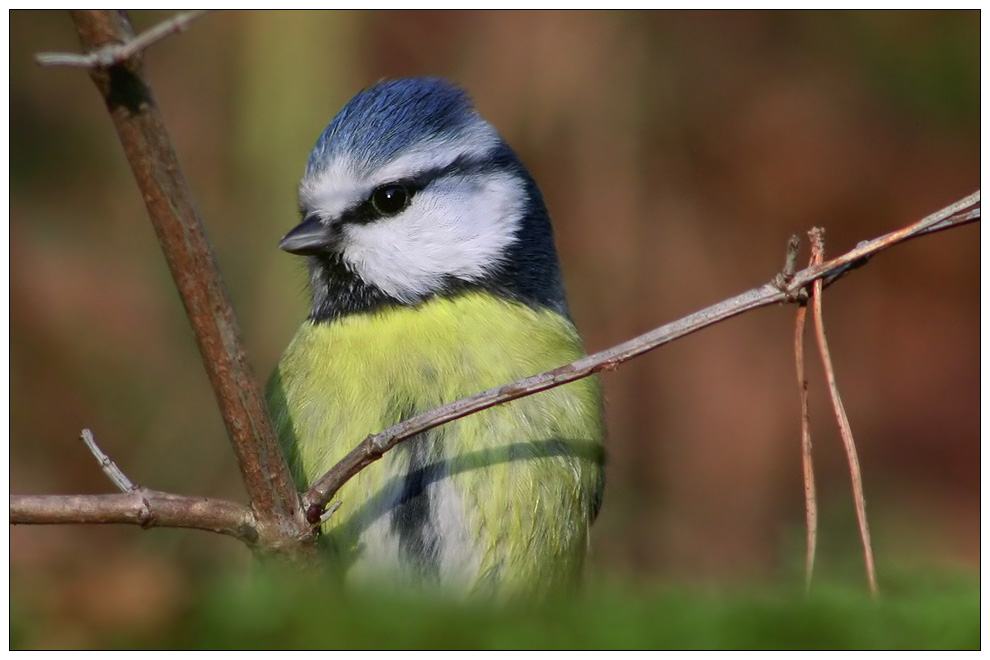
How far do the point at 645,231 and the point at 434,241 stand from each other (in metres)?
1.96

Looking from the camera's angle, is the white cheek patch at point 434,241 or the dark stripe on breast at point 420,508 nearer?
the dark stripe on breast at point 420,508

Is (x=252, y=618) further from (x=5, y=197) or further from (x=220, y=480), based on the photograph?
(x=220, y=480)

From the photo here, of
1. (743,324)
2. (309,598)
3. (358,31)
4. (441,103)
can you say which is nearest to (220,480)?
(358,31)

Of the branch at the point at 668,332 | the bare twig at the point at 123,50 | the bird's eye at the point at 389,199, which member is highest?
the bird's eye at the point at 389,199

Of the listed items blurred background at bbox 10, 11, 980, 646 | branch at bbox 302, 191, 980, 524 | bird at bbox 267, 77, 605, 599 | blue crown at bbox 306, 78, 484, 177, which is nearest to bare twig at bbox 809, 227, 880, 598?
branch at bbox 302, 191, 980, 524

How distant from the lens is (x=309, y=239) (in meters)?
1.58

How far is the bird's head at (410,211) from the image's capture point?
5.26 feet

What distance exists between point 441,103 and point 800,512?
2.32 meters

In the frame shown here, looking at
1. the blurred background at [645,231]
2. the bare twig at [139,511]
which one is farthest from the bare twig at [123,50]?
the blurred background at [645,231]

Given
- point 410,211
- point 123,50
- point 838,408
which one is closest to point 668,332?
point 838,408

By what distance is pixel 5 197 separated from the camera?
54.2 inches

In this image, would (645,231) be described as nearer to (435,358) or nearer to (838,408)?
(435,358)

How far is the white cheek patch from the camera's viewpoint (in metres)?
1.61

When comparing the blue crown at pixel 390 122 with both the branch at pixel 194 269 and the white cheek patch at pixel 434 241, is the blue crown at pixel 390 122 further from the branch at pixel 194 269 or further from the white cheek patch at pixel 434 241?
the branch at pixel 194 269
